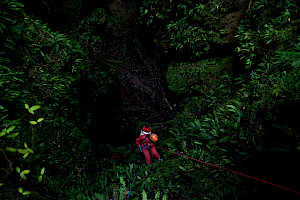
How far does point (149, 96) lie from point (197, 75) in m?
2.21

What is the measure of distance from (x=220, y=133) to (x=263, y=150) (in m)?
1.00

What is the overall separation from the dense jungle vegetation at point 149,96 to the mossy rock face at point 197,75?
40 millimetres

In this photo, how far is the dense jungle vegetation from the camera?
2818 millimetres

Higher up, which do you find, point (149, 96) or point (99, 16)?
point (99, 16)

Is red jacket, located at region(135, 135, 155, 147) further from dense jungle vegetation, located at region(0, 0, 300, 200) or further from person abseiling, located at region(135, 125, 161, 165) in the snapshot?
dense jungle vegetation, located at region(0, 0, 300, 200)

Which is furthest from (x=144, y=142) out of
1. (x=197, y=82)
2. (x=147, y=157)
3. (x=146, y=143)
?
(x=197, y=82)

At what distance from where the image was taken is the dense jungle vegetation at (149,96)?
282cm

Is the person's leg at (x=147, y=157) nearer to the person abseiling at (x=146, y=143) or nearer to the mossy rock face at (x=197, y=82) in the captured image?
the person abseiling at (x=146, y=143)

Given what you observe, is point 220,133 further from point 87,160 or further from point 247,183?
point 87,160

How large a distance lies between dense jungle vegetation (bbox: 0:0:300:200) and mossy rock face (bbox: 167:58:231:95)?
40 mm

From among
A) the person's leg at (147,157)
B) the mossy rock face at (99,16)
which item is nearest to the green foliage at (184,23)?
the mossy rock face at (99,16)

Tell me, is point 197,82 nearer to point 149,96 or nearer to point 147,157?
point 149,96

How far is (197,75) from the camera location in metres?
5.58

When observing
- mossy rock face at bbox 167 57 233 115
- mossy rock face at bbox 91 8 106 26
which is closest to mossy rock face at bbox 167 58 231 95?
mossy rock face at bbox 167 57 233 115
